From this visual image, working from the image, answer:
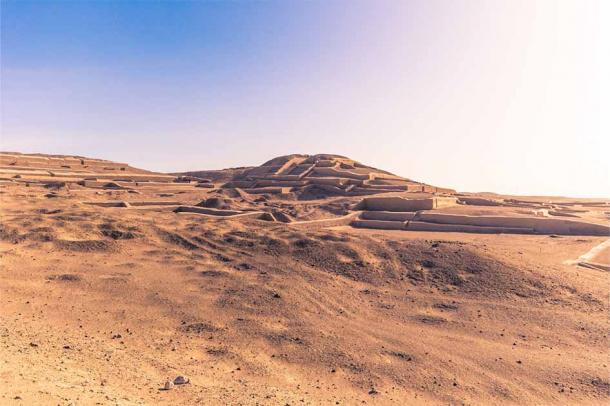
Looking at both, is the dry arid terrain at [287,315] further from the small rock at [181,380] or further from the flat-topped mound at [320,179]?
the flat-topped mound at [320,179]

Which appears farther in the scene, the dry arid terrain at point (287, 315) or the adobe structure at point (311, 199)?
the adobe structure at point (311, 199)

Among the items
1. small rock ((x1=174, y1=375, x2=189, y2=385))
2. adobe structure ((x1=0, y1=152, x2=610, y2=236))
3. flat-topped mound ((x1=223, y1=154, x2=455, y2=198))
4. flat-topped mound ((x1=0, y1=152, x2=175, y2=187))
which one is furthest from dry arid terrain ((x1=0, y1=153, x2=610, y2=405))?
flat-topped mound ((x1=223, y1=154, x2=455, y2=198))

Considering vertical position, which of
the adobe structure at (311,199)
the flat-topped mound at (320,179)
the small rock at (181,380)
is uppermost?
the flat-topped mound at (320,179)

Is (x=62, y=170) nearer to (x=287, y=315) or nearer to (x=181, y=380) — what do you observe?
(x=287, y=315)

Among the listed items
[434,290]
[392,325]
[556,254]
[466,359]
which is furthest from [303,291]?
[556,254]

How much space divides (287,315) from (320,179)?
22508 millimetres

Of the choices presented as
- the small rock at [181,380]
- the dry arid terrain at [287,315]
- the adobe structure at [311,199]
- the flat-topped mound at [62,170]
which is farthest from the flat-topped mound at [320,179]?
the small rock at [181,380]

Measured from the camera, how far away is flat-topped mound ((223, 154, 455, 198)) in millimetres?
28453

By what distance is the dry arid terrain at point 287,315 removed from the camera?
543 cm

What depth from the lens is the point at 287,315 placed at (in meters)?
7.97

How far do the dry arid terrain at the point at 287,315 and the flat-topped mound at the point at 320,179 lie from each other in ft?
41.4

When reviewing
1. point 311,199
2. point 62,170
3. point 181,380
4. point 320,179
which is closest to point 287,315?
point 181,380

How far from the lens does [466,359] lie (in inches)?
256

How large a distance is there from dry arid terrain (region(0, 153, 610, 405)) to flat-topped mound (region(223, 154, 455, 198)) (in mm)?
12611
